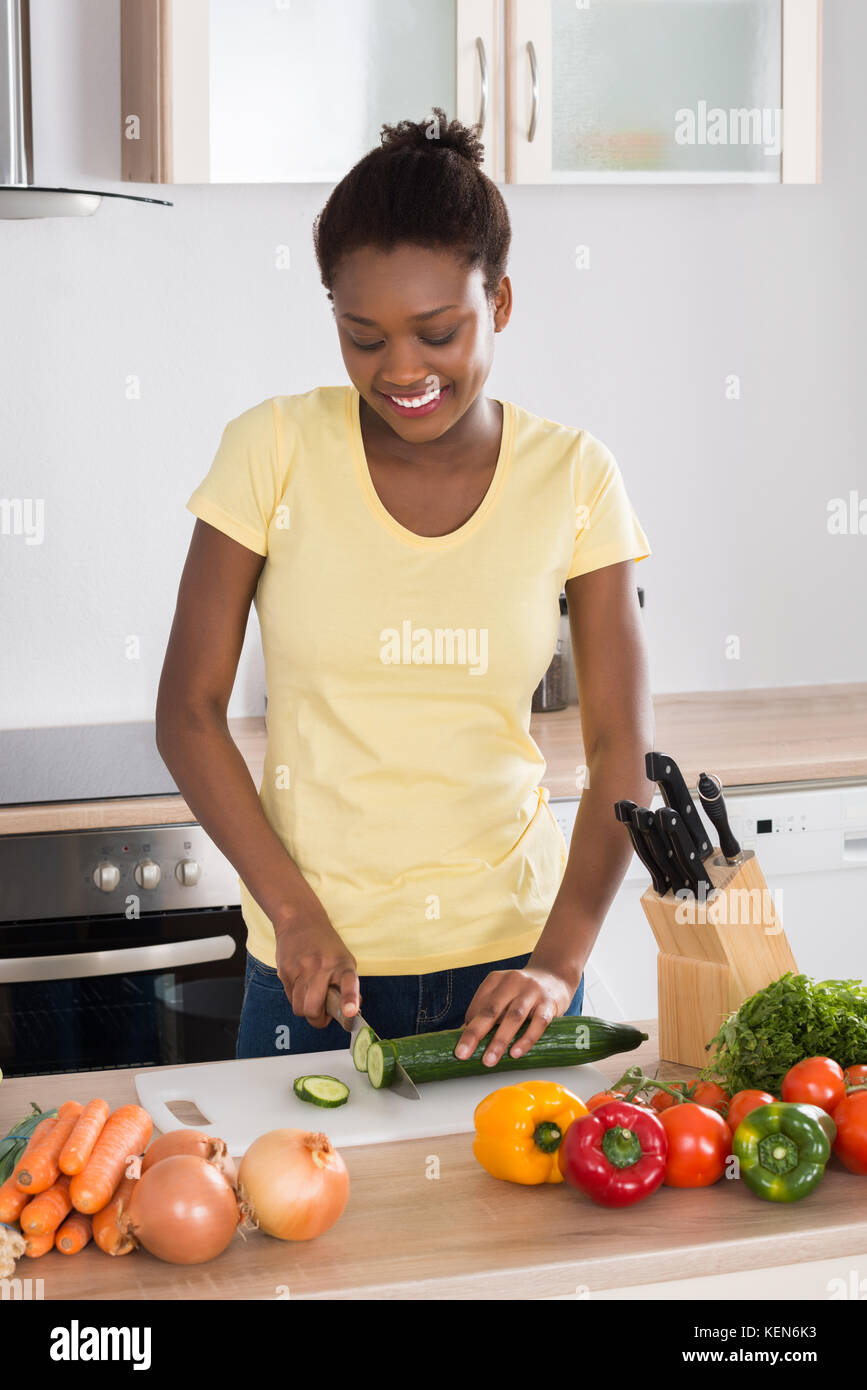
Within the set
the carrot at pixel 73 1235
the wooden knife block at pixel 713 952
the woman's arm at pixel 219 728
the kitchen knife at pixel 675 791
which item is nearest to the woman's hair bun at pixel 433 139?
the woman's arm at pixel 219 728

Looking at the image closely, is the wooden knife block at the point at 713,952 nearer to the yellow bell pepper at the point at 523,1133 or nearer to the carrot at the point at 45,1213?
the yellow bell pepper at the point at 523,1133

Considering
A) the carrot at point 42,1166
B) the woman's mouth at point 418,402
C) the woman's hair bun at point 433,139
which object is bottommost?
the carrot at point 42,1166

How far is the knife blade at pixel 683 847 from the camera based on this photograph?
4.02 feet

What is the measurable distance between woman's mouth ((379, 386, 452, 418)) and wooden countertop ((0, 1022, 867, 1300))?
0.61m

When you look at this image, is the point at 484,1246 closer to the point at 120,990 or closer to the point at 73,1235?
the point at 73,1235

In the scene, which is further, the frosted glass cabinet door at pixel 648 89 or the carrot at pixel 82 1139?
the frosted glass cabinet door at pixel 648 89

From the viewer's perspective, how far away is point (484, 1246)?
0.96 meters

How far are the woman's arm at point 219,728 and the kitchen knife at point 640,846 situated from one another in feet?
0.88

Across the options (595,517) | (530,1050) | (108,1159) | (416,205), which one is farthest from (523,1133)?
(416,205)

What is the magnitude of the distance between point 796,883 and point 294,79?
144 cm

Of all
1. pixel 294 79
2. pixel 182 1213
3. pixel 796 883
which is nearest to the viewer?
pixel 182 1213

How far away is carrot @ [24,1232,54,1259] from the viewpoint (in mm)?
938

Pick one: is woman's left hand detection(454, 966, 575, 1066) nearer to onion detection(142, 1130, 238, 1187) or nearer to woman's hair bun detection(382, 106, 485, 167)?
onion detection(142, 1130, 238, 1187)
